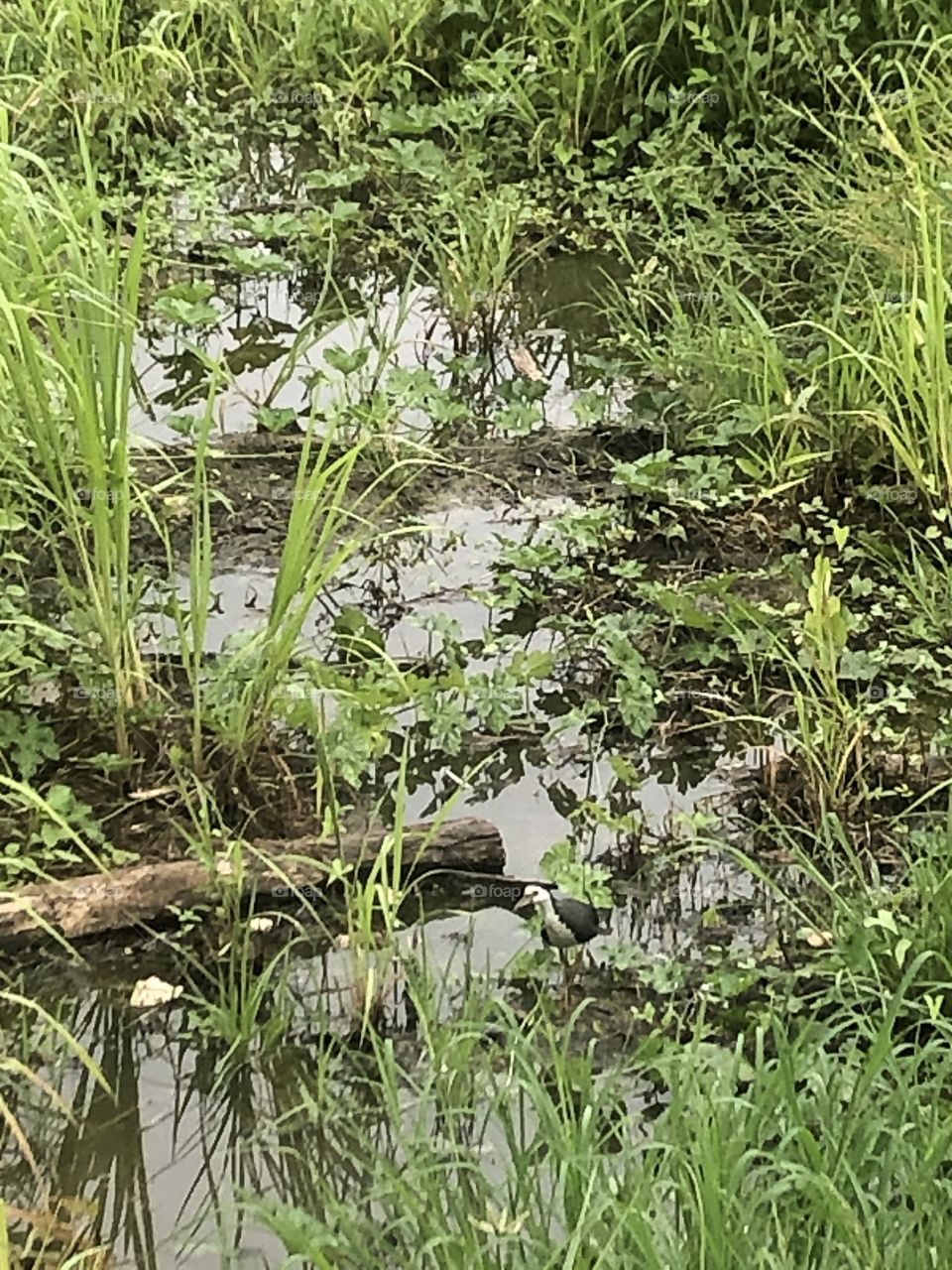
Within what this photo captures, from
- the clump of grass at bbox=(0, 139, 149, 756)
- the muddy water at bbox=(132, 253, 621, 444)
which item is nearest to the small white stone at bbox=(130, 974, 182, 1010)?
the clump of grass at bbox=(0, 139, 149, 756)

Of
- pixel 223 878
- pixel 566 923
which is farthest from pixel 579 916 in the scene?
pixel 223 878

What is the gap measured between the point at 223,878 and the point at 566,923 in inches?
23.4

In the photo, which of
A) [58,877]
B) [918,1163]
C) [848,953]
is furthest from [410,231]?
[918,1163]

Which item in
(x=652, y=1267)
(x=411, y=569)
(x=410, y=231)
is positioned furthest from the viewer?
(x=410, y=231)

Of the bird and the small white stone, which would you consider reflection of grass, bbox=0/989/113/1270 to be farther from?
the bird

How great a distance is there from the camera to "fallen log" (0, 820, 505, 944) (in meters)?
2.70

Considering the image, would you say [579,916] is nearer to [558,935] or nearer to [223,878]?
[558,935]

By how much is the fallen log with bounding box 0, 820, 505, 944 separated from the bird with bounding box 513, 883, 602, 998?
0.15m

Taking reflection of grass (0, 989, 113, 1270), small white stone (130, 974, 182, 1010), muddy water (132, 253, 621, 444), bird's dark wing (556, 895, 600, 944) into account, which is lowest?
reflection of grass (0, 989, 113, 1270)

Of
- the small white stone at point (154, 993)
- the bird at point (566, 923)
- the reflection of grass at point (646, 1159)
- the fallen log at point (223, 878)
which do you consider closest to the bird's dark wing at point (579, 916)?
the bird at point (566, 923)

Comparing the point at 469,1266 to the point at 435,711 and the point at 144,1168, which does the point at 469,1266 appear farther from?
the point at 435,711

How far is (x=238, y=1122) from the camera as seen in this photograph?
8.14 ft

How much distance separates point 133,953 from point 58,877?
212 millimetres

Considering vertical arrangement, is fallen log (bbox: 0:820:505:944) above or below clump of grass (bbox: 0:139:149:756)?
below
